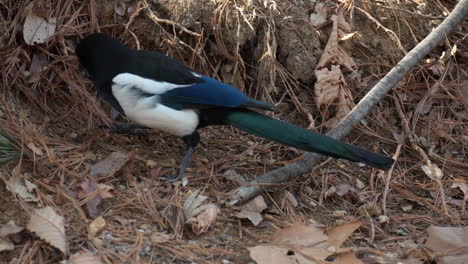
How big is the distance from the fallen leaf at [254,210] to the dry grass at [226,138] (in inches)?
1.4

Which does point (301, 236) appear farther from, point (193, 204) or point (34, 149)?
point (34, 149)

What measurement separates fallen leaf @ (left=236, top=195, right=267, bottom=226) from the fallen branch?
0.03 metres

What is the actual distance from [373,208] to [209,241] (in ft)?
2.74

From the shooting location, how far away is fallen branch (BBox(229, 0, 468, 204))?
245cm

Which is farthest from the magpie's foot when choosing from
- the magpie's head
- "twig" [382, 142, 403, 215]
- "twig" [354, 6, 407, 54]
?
"twig" [354, 6, 407, 54]

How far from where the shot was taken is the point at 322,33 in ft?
10.5

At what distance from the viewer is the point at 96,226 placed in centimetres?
194

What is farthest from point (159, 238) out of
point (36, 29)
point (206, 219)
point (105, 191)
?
point (36, 29)

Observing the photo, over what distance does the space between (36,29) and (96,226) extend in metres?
1.25

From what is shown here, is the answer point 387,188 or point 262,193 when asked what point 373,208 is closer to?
point 387,188

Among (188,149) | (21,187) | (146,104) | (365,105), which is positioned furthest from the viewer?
(365,105)

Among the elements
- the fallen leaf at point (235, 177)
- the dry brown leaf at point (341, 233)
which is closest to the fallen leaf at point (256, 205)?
the fallen leaf at point (235, 177)

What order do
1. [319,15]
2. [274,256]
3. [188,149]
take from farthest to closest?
1. [319,15]
2. [188,149]
3. [274,256]

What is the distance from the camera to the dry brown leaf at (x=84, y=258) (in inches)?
68.4
